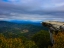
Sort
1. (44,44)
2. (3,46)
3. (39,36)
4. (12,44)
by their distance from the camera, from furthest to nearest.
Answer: (39,36)
(44,44)
(12,44)
(3,46)

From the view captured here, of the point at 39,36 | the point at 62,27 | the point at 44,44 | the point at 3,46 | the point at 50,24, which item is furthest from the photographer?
the point at 39,36

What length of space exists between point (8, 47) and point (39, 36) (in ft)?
127

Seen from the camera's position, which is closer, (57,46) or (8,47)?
(8,47)

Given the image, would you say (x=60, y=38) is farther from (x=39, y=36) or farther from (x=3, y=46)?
(x=39, y=36)

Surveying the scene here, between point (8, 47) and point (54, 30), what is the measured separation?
55.8 feet

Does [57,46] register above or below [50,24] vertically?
below

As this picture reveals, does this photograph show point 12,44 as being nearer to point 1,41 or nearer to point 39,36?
point 1,41

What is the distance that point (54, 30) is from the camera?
4528 centimetres

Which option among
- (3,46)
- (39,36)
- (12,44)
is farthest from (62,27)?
(39,36)

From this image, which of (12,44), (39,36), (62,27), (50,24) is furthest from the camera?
(39,36)

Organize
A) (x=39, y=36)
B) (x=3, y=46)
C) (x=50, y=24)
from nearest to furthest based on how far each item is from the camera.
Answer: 1. (x=3, y=46)
2. (x=50, y=24)
3. (x=39, y=36)

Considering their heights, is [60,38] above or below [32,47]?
above

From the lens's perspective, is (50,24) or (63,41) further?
(50,24)

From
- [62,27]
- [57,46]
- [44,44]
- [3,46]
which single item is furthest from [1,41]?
[44,44]
